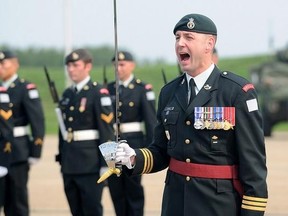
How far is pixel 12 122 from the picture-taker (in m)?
8.33

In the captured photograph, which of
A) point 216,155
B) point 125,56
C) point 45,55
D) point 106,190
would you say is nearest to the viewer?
point 216,155

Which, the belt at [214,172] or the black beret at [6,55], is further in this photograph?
the black beret at [6,55]

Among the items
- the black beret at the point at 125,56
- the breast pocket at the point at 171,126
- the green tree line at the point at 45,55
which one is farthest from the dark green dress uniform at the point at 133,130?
the green tree line at the point at 45,55

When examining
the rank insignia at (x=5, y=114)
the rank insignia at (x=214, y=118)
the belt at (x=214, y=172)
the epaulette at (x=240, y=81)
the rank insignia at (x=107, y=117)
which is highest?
the epaulette at (x=240, y=81)

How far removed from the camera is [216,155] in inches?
172

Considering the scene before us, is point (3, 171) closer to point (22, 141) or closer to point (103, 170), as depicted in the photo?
point (22, 141)

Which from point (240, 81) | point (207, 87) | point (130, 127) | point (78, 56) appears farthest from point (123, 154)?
point (130, 127)

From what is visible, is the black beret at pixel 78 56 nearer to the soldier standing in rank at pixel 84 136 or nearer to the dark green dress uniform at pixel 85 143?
the soldier standing in rank at pixel 84 136

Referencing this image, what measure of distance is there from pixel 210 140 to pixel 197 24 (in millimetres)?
601

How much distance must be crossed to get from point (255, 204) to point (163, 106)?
83cm

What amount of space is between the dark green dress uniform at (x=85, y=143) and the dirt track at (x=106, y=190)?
1677 millimetres

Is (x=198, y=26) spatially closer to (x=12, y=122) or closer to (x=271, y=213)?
(x=12, y=122)

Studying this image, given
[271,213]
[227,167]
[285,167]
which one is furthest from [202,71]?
[285,167]

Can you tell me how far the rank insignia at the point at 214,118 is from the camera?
4.34 metres
